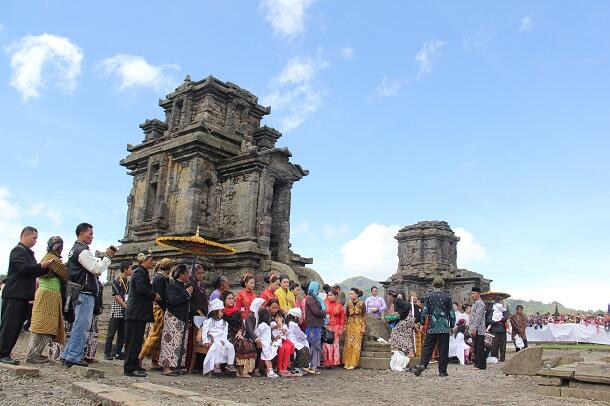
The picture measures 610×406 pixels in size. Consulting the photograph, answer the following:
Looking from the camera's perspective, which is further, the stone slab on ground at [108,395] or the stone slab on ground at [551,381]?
the stone slab on ground at [551,381]

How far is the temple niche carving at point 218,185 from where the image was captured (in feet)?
55.5

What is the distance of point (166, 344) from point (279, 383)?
201 cm

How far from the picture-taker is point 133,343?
23.7ft

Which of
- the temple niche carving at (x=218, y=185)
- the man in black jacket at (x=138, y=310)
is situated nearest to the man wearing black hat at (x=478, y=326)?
the temple niche carving at (x=218, y=185)

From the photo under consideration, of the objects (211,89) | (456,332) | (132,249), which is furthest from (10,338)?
(211,89)

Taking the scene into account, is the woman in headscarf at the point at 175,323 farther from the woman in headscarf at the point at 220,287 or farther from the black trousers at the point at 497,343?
the black trousers at the point at 497,343

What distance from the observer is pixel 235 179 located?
1800cm

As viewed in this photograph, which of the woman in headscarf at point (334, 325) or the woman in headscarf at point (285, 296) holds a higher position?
the woman in headscarf at point (285, 296)

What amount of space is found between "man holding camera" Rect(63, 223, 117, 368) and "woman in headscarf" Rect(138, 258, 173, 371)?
51.3 inches

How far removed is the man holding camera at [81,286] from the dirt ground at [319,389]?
0.31 metres

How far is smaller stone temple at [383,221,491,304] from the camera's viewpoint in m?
38.3

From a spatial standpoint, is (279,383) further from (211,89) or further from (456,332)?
(211,89)

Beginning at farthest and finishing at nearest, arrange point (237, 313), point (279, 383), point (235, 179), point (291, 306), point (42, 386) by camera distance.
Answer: point (235, 179) → point (291, 306) → point (237, 313) → point (279, 383) → point (42, 386)

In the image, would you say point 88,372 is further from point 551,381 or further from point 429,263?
point 429,263
